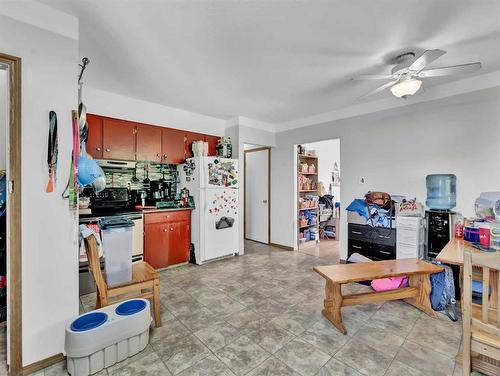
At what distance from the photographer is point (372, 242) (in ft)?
11.7

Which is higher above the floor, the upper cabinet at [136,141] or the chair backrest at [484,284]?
the upper cabinet at [136,141]

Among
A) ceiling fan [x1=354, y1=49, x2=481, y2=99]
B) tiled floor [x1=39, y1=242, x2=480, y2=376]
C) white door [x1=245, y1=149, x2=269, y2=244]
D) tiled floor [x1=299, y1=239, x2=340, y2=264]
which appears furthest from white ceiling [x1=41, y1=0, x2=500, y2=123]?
tiled floor [x1=299, y1=239, x2=340, y2=264]

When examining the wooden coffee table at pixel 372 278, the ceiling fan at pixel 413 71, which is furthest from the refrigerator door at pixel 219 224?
the ceiling fan at pixel 413 71

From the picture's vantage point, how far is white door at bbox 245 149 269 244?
5234mm

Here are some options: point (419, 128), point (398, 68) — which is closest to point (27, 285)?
point (398, 68)

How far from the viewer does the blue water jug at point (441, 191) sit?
302 cm

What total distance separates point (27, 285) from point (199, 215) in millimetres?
2327

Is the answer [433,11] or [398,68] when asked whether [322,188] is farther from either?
[433,11]

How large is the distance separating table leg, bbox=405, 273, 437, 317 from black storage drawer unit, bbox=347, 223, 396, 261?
886 millimetres

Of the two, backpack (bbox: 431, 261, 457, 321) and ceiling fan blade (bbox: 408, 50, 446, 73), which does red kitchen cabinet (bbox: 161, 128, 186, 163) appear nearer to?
ceiling fan blade (bbox: 408, 50, 446, 73)

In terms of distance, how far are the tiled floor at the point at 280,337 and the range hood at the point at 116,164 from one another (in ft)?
5.98

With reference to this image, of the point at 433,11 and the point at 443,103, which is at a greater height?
the point at 433,11

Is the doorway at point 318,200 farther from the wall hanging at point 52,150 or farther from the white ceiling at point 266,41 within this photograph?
the wall hanging at point 52,150

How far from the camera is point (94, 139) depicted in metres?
3.18
